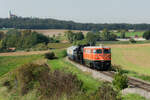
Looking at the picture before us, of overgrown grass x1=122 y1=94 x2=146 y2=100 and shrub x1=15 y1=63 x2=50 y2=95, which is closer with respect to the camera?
overgrown grass x1=122 y1=94 x2=146 y2=100

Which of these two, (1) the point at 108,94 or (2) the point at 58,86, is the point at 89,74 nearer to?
(2) the point at 58,86

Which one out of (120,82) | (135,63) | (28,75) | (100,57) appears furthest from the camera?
(135,63)

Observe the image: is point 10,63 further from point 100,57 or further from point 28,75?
point 28,75

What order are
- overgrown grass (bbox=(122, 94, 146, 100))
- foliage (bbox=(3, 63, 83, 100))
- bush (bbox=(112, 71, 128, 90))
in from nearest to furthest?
overgrown grass (bbox=(122, 94, 146, 100))
foliage (bbox=(3, 63, 83, 100))
bush (bbox=(112, 71, 128, 90))

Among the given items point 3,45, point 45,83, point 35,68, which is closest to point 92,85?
→ point 45,83

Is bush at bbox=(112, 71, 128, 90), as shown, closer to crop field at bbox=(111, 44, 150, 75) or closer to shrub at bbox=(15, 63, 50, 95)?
shrub at bbox=(15, 63, 50, 95)

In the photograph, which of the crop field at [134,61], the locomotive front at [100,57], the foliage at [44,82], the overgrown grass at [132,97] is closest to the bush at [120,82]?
the overgrown grass at [132,97]

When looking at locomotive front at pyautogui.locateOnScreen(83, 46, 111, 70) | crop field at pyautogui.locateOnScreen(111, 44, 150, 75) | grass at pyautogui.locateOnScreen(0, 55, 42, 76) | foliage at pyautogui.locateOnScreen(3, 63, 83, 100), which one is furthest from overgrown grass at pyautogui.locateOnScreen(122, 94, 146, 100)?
grass at pyautogui.locateOnScreen(0, 55, 42, 76)

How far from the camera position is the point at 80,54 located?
4128 centimetres

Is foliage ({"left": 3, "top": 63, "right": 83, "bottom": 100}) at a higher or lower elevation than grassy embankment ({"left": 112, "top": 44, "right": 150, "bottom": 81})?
Result: higher

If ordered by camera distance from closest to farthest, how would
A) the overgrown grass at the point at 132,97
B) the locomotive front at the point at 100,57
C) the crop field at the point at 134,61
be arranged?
the overgrown grass at the point at 132,97 → the locomotive front at the point at 100,57 → the crop field at the point at 134,61

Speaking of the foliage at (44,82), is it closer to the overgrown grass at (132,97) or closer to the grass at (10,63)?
the overgrown grass at (132,97)

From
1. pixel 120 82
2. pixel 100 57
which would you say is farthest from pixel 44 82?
A: pixel 100 57

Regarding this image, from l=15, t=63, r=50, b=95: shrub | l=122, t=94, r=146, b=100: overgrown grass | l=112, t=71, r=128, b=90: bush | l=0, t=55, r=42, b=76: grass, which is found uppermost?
l=112, t=71, r=128, b=90: bush
